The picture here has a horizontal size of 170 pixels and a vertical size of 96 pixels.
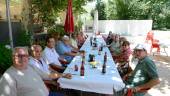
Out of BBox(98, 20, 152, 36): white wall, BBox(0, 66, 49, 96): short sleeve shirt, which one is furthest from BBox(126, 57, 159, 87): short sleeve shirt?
BBox(98, 20, 152, 36): white wall

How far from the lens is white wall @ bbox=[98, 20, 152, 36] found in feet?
70.6

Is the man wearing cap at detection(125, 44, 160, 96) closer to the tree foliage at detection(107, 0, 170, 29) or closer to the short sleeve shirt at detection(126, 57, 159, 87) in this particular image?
the short sleeve shirt at detection(126, 57, 159, 87)

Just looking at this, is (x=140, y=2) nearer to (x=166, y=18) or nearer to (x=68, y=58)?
(x=166, y=18)

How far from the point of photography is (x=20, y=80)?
9.60 ft

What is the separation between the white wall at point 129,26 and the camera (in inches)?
848

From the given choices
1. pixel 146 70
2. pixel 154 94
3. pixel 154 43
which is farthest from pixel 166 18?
pixel 146 70

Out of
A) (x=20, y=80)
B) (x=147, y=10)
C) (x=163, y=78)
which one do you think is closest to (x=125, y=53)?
(x=163, y=78)

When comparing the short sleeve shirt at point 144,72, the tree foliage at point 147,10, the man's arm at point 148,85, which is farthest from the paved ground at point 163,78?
the tree foliage at point 147,10

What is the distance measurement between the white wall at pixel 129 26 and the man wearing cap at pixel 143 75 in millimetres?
18018

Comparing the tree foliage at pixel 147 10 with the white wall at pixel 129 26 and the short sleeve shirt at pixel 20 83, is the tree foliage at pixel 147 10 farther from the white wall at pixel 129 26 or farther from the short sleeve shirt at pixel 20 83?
the short sleeve shirt at pixel 20 83

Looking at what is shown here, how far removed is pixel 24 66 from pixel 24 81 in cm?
18

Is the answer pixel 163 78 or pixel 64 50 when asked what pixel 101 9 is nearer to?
pixel 64 50

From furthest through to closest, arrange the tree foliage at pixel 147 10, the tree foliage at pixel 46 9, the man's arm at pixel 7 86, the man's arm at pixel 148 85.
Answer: the tree foliage at pixel 147 10 → the tree foliage at pixel 46 9 → the man's arm at pixel 148 85 → the man's arm at pixel 7 86

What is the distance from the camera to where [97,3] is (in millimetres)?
26406
